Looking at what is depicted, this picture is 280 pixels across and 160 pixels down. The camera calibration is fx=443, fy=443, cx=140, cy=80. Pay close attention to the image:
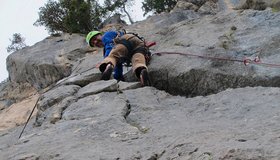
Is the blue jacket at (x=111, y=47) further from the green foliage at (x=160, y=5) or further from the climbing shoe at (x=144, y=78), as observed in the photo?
the green foliage at (x=160, y=5)

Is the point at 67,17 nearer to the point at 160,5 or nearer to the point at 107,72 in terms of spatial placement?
the point at 160,5

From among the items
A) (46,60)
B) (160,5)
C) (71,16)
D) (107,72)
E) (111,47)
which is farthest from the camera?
(160,5)

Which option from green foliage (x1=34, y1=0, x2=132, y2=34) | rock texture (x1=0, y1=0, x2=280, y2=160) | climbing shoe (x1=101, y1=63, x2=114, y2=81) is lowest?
rock texture (x1=0, y1=0, x2=280, y2=160)

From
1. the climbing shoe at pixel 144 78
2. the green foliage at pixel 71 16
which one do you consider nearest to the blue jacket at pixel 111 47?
the climbing shoe at pixel 144 78

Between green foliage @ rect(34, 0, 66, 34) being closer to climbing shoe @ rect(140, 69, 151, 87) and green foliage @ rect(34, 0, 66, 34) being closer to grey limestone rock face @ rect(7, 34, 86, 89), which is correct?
grey limestone rock face @ rect(7, 34, 86, 89)

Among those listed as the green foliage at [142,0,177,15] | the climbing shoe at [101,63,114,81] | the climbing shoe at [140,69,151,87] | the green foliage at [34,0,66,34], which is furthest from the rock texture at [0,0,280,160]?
the green foliage at [142,0,177,15]

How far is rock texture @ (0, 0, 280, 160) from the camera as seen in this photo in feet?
15.8

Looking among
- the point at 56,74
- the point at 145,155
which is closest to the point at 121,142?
the point at 145,155

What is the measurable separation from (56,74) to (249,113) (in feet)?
30.9

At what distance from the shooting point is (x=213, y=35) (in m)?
9.85

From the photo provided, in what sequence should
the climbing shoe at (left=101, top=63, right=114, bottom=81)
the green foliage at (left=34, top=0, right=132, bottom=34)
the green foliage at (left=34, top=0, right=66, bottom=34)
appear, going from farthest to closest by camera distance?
1. the green foliage at (left=34, top=0, right=66, bottom=34)
2. the green foliage at (left=34, top=0, right=132, bottom=34)
3. the climbing shoe at (left=101, top=63, right=114, bottom=81)

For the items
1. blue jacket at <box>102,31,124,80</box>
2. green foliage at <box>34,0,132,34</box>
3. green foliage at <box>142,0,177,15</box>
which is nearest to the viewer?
blue jacket at <box>102,31,124,80</box>

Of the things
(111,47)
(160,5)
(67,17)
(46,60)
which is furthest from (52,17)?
(111,47)

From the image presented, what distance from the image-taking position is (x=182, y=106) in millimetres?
6801
